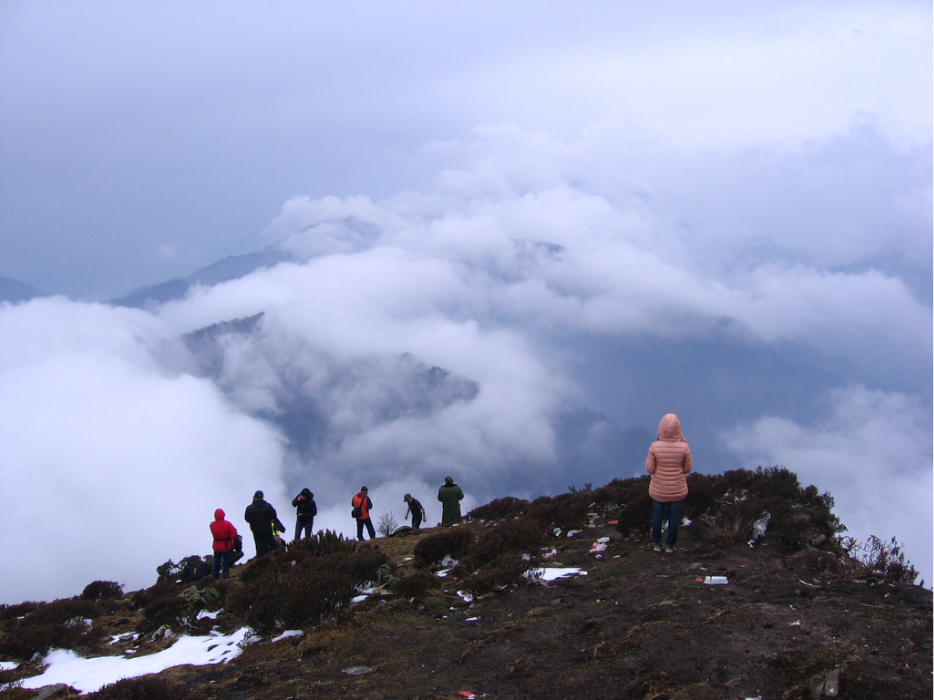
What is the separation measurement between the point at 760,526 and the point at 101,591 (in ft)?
46.0

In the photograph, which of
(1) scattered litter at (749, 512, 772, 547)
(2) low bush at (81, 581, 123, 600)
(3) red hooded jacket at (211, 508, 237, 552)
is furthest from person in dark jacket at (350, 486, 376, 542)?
(1) scattered litter at (749, 512, 772, 547)

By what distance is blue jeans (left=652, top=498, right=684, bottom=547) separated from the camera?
880 centimetres

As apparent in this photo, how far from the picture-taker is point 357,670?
623 centimetres

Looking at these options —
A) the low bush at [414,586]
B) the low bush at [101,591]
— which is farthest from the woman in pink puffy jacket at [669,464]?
the low bush at [101,591]

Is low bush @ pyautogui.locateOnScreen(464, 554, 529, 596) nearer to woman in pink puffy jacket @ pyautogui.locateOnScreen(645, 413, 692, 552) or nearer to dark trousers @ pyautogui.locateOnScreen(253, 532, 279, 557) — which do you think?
woman in pink puffy jacket @ pyautogui.locateOnScreen(645, 413, 692, 552)

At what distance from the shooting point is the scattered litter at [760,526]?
9305mm

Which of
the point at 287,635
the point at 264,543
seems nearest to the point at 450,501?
the point at 264,543

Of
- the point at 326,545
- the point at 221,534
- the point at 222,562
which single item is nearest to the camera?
the point at 326,545

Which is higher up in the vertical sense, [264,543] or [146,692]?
[264,543]

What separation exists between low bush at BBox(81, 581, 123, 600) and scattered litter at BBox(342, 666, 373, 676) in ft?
36.2

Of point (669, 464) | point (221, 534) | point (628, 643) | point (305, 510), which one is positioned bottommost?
point (628, 643)

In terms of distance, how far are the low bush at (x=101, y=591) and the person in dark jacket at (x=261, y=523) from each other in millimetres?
3732

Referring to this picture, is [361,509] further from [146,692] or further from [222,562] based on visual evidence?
[146,692]

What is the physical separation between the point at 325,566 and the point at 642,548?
14.8 feet
